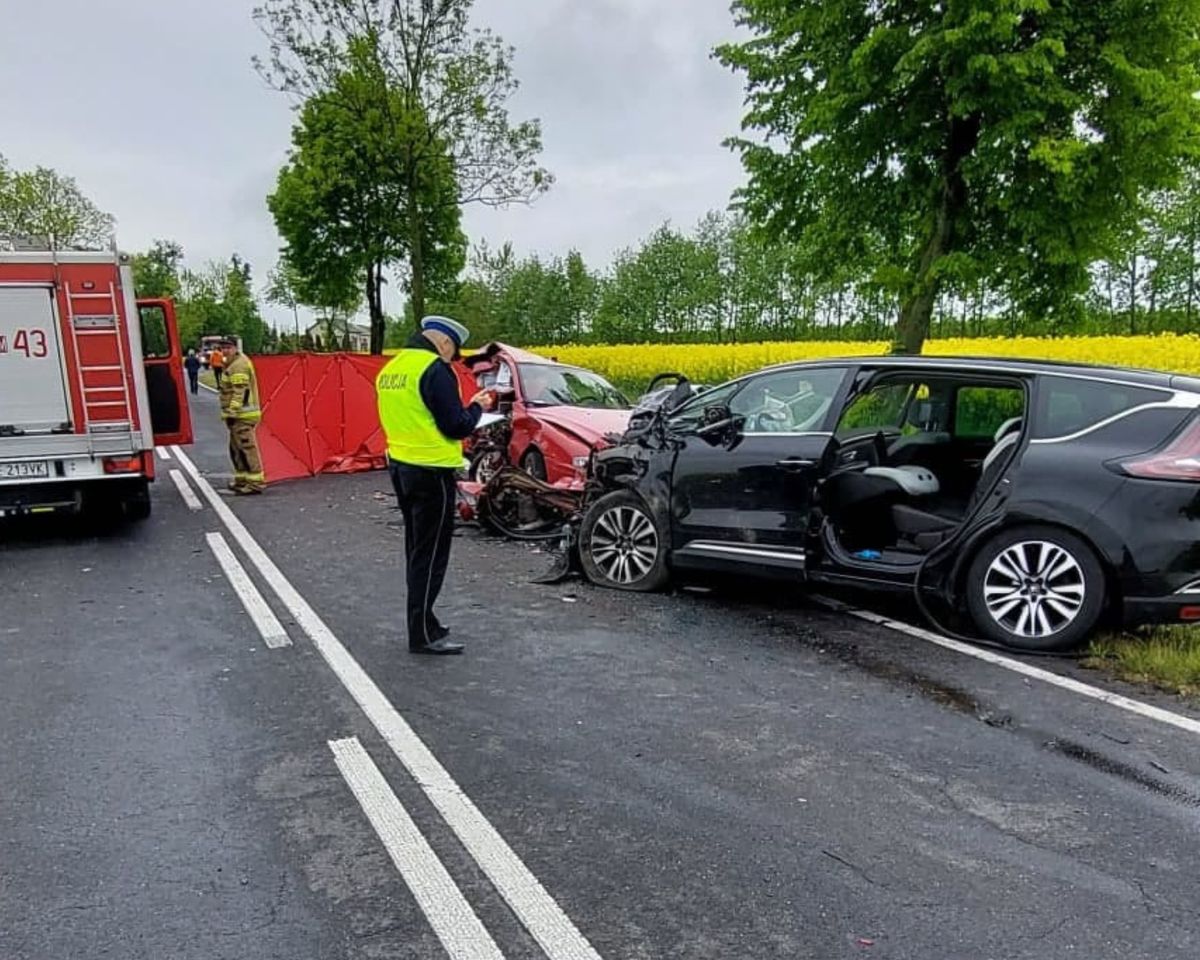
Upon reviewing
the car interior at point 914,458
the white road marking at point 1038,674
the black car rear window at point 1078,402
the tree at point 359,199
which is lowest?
the white road marking at point 1038,674

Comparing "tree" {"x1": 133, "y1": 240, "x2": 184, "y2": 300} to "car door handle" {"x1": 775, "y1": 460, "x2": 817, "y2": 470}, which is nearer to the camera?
"car door handle" {"x1": 775, "y1": 460, "x2": 817, "y2": 470}

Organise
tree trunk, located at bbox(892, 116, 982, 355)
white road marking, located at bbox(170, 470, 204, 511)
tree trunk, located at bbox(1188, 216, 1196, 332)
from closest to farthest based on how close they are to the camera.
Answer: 1. white road marking, located at bbox(170, 470, 204, 511)
2. tree trunk, located at bbox(892, 116, 982, 355)
3. tree trunk, located at bbox(1188, 216, 1196, 332)

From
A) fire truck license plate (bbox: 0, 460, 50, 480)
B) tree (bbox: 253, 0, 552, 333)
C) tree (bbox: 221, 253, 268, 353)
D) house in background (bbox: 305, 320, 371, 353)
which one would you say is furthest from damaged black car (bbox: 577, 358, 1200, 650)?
tree (bbox: 221, 253, 268, 353)

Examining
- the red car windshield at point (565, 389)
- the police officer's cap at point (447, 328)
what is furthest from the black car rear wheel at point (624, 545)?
the red car windshield at point (565, 389)

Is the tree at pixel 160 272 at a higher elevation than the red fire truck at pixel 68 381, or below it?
higher

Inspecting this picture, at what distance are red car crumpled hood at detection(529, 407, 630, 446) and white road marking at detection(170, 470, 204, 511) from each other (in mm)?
4111

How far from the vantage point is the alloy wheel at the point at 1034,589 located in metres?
4.88

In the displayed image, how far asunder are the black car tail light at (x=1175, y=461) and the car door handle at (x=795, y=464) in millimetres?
1716

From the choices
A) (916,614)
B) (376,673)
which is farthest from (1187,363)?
(376,673)

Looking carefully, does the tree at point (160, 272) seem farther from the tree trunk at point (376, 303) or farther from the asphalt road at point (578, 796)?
the asphalt road at point (578, 796)

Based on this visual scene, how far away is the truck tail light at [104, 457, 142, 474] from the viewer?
8.43 meters

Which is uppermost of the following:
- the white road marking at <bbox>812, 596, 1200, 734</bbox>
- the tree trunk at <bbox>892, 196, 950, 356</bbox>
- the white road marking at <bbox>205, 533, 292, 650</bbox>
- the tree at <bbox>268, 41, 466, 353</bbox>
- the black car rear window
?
the tree at <bbox>268, 41, 466, 353</bbox>

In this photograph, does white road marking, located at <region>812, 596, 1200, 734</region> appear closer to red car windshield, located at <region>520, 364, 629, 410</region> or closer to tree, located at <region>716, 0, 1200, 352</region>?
red car windshield, located at <region>520, 364, 629, 410</region>

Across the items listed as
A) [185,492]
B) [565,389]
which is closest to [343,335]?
[185,492]
